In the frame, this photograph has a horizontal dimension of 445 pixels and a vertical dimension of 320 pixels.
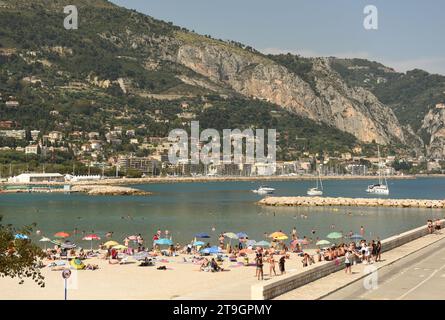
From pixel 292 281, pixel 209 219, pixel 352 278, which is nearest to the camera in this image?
pixel 292 281

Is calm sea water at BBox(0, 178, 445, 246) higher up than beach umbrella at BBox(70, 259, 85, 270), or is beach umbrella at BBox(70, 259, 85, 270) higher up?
beach umbrella at BBox(70, 259, 85, 270)

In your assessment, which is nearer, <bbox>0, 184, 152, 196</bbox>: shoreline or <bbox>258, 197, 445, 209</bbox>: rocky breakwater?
<bbox>258, 197, 445, 209</bbox>: rocky breakwater

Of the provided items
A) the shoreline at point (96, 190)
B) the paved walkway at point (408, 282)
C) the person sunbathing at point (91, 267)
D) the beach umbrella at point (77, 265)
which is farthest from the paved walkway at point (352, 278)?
the shoreline at point (96, 190)

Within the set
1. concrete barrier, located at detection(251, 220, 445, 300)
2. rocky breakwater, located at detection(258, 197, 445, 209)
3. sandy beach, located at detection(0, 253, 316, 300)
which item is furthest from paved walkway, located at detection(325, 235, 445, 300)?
rocky breakwater, located at detection(258, 197, 445, 209)

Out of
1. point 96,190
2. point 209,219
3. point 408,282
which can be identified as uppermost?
point 408,282

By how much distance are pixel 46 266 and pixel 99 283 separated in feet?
24.6

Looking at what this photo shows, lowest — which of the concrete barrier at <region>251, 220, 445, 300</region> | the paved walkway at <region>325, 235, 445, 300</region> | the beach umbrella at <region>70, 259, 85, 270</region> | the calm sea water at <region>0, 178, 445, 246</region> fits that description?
the calm sea water at <region>0, 178, 445, 246</region>

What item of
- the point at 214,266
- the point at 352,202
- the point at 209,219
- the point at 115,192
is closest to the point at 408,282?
the point at 214,266

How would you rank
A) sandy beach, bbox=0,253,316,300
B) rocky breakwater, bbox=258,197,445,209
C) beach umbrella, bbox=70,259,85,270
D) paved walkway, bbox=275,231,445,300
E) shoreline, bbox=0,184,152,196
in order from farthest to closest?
1. shoreline, bbox=0,184,152,196
2. rocky breakwater, bbox=258,197,445,209
3. beach umbrella, bbox=70,259,85,270
4. sandy beach, bbox=0,253,316,300
5. paved walkway, bbox=275,231,445,300

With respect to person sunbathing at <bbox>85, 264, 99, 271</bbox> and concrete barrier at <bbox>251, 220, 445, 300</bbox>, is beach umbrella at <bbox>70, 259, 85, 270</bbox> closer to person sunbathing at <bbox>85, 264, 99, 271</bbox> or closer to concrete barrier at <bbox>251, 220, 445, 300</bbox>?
person sunbathing at <bbox>85, 264, 99, 271</bbox>

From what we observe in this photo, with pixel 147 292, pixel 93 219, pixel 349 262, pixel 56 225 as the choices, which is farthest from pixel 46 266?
pixel 93 219

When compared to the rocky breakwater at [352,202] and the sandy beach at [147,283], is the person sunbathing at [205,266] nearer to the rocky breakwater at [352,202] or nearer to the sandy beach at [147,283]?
the sandy beach at [147,283]

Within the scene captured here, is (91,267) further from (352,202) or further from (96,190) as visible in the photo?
(96,190)

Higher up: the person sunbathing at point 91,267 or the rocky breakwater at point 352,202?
the person sunbathing at point 91,267
